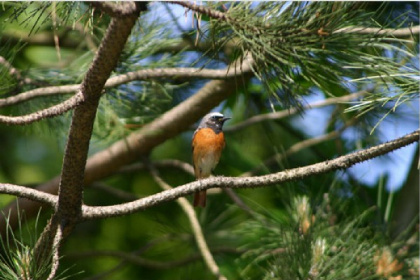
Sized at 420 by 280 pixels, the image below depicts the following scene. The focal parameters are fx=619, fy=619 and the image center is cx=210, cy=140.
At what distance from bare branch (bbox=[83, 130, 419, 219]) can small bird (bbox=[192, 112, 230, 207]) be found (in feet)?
4.92

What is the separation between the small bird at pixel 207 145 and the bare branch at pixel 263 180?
1.50m

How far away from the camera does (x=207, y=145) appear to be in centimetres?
315

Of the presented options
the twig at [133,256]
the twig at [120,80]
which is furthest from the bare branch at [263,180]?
the twig at [133,256]

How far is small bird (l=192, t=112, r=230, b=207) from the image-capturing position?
10.4 ft

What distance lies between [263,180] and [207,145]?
1566mm

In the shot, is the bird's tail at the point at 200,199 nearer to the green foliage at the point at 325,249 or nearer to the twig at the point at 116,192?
the twig at the point at 116,192

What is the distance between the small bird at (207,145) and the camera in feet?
10.4

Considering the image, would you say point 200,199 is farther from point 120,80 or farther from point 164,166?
point 120,80

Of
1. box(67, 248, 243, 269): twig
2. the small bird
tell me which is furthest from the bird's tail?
box(67, 248, 243, 269): twig

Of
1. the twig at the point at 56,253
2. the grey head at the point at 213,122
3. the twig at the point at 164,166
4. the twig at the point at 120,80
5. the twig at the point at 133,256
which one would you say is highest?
the grey head at the point at 213,122

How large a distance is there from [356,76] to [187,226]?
1718mm

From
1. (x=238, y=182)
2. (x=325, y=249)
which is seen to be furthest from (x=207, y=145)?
(x=238, y=182)

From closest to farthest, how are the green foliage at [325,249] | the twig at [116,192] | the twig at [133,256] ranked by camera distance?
the green foliage at [325,249], the twig at [133,256], the twig at [116,192]

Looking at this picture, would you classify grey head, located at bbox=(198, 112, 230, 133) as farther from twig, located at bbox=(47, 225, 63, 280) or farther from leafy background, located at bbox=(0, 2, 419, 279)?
twig, located at bbox=(47, 225, 63, 280)
